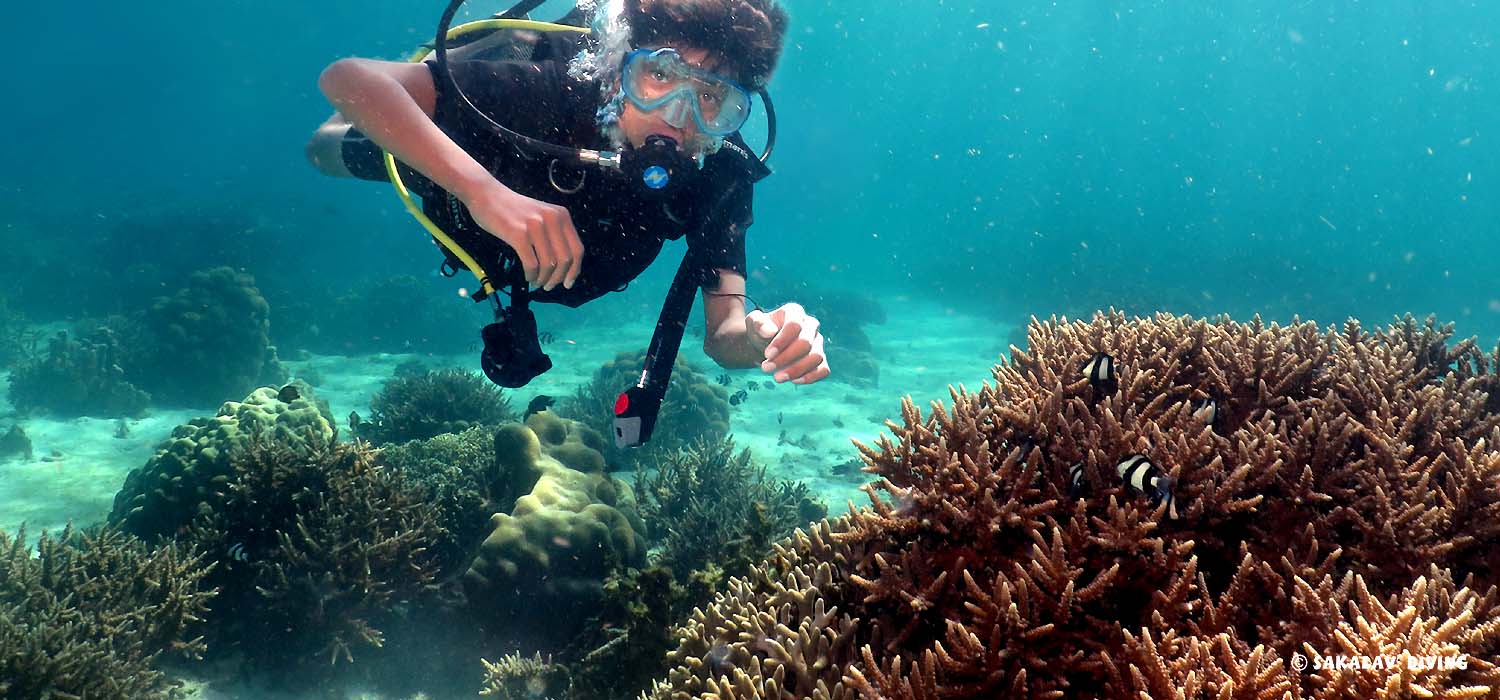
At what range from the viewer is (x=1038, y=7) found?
8438 centimetres

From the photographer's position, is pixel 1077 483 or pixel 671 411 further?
pixel 671 411

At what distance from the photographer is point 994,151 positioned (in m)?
138

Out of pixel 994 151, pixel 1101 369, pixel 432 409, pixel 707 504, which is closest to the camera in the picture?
pixel 1101 369

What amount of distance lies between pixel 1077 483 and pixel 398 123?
300 centimetres

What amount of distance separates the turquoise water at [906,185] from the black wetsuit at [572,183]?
814 millimetres

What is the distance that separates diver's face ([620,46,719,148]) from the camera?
361 cm

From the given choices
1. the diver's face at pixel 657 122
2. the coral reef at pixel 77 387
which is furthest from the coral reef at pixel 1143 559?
the coral reef at pixel 77 387

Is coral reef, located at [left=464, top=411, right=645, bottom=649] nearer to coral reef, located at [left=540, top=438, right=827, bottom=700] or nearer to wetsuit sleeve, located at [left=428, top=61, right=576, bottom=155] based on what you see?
coral reef, located at [left=540, top=438, right=827, bottom=700]

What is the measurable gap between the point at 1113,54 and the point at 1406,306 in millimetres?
88090

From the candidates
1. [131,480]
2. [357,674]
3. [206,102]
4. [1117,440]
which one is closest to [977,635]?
[1117,440]

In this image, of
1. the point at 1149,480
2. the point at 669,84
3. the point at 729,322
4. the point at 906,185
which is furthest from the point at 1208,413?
the point at 906,185

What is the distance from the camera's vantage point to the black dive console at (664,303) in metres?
3.27

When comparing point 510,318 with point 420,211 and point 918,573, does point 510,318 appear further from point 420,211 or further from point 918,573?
point 918,573

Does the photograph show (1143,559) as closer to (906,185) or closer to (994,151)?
(906,185)
